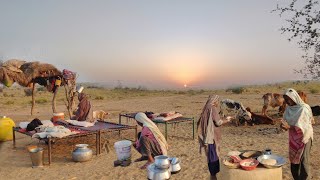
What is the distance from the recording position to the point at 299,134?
594 cm

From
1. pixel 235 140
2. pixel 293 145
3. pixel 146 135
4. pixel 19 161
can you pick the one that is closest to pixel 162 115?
pixel 235 140

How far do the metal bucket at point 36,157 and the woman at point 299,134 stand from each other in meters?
6.15

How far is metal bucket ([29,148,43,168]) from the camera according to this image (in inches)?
363

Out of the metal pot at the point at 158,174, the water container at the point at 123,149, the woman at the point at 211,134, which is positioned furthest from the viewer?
the woman at the point at 211,134

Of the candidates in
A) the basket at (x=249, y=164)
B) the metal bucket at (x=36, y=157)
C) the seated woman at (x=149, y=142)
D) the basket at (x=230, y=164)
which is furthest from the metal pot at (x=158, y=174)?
the metal bucket at (x=36, y=157)

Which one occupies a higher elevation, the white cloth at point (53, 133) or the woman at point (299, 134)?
the woman at point (299, 134)

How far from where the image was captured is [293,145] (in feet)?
19.8

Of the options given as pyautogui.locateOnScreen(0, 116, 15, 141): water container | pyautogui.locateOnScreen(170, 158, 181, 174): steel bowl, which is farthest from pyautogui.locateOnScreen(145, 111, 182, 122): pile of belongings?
pyautogui.locateOnScreen(170, 158, 181, 174): steel bowl

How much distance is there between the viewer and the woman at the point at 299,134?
5.90m

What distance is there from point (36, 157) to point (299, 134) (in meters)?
6.43

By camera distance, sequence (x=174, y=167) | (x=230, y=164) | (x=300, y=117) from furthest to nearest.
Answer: (x=300, y=117)
(x=230, y=164)
(x=174, y=167)

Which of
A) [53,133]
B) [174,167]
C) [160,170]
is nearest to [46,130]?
[53,133]

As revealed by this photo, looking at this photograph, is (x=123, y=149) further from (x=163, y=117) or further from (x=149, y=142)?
(x=163, y=117)

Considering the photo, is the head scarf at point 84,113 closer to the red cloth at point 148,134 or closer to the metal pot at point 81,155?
the metal pot at point 81,155
